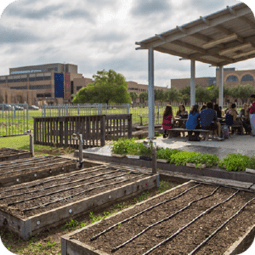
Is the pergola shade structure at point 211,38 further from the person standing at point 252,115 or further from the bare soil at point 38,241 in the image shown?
the bare soil at point 38,241

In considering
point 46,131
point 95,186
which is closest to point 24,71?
point 46,131

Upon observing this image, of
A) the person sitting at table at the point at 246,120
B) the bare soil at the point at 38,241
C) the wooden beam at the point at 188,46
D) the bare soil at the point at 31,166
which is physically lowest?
the bare soil at the point at 38,241

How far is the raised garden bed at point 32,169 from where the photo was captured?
531 cm

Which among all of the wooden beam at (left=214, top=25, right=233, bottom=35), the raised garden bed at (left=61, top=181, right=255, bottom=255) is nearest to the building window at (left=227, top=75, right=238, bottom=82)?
the wooden beam at (left=214, top=25, right=233, bottom=35)

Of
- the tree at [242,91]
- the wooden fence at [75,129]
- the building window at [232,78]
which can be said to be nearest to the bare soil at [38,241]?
the wooden fence at [75,129]

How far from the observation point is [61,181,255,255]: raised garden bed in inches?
104

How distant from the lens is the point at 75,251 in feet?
8.76

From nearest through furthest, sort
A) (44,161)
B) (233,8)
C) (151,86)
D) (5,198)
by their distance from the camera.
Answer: (5,198) < (44,161) < (233,8) < (151,86)

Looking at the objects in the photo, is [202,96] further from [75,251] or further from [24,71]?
[24,71]

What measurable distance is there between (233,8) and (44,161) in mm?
6500

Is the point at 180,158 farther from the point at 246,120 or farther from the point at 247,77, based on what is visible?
the point at 247,77

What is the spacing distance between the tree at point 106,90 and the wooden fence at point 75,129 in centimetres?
4157

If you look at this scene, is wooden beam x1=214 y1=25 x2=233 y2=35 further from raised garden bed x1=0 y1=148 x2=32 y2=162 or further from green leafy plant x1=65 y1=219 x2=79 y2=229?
green leafy plant x1=65 y1=219 x2=79 y2=229

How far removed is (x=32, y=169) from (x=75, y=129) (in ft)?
14.1
